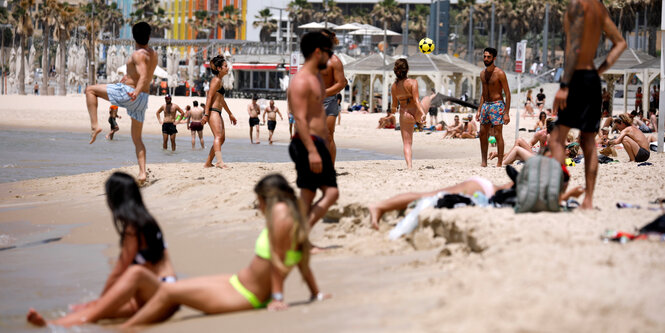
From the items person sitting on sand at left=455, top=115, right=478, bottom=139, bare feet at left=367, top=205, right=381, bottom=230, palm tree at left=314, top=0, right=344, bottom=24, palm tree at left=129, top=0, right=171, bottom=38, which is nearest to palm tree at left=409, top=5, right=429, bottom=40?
palm tree at left=314, top=0, right=344, bottom=24

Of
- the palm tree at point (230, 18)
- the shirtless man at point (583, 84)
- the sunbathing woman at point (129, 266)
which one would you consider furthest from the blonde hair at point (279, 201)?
the palm tree at point (230, 18)

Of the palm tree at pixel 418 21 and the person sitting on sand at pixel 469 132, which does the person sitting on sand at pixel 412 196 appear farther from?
the palm tree at pixel 418 21

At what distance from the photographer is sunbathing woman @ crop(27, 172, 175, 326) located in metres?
4.77

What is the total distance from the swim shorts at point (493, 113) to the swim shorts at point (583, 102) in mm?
4512

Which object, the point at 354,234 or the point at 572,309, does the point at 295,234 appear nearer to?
the point at 572,309

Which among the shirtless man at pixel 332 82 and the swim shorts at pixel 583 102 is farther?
the shirtless man at pixel 332 82

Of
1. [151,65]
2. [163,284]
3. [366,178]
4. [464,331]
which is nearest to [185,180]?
[151,65]

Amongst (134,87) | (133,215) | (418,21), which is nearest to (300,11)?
(418,21)

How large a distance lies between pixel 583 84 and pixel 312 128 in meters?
2.17

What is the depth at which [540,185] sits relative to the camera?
6102 millimetres

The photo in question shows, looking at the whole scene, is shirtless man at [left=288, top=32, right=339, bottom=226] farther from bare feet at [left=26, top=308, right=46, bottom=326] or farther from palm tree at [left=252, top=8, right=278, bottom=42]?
palm tree at [left=252, top=8, right=278, bottom=42]

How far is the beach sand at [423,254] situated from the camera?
152 inches

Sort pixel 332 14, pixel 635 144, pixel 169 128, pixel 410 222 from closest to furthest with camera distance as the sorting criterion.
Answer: pixel 410 222
pixel 635 144
pixel 169 128
pixel 332 14

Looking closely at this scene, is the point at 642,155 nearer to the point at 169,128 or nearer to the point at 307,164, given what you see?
the point at 307,164
